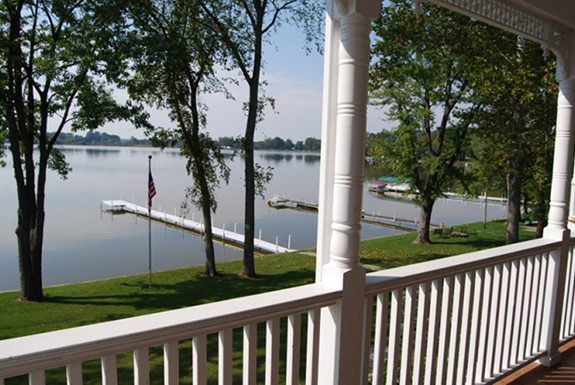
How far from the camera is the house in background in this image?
3.81ft

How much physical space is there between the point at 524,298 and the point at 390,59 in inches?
518

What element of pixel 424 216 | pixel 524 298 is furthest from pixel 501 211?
pixel 524 298

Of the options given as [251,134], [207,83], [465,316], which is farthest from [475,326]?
[207,83]

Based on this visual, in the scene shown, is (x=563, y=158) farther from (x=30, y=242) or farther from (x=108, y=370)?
(x=30, y=242)

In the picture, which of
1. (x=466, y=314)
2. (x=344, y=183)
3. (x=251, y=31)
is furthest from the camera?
(x=251, y=31)

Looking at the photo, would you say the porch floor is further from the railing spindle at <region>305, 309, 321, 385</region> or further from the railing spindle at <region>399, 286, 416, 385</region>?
the railing spindle at <region>305, 309, 321, 385</region>

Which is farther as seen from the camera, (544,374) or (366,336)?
(544,374)

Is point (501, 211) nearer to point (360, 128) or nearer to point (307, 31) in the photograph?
point (307, 31)

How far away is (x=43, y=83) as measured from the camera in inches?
430

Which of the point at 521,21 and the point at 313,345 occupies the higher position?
the point at 521,21

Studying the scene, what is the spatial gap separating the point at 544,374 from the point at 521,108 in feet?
25.1

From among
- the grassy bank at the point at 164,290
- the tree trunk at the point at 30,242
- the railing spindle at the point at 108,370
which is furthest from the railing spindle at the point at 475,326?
the tree trunk at the point at 30,242

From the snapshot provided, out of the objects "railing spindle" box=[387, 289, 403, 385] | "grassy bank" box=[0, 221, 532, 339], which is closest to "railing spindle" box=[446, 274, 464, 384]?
"railing spindle" box=[387, 289, 403, 385]

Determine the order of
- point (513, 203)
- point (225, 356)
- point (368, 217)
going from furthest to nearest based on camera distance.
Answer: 1. point (368, 217)
2. point (513, 203)
3. point (225, 356)
